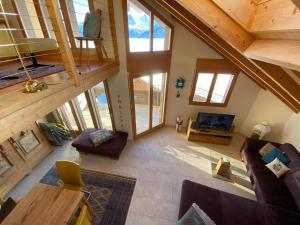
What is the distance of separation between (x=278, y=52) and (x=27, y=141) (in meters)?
4.41

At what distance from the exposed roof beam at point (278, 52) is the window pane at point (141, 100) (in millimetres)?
2506

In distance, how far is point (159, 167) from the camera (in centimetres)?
330

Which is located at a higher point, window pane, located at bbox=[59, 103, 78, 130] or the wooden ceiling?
the wooden ceiling

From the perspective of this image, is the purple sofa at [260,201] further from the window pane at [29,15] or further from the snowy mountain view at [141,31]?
the window pane at [29,15]

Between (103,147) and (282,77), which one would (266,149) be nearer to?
(282,77)

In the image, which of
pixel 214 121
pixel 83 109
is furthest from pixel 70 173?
pixel 214 121

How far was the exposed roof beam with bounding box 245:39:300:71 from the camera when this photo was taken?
0.92 meters

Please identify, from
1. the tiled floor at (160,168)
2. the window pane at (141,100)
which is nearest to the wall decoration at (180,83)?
the window pane at (141,100)

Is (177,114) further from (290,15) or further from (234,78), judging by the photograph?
(290,15)

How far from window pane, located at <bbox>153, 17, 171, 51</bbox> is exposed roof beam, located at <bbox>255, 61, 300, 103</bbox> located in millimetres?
2288

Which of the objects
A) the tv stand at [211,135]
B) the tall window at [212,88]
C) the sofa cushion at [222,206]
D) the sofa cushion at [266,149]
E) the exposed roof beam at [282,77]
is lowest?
the tv stand at [211,135]

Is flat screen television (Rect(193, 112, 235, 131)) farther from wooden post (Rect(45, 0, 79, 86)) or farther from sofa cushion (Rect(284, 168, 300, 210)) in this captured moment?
wooden post (Rect(45, 0, 79, 86))

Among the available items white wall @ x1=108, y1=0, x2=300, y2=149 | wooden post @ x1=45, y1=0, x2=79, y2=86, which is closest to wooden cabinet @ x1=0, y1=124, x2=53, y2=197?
white wall @ x1=108, y1=0, x2=300, y2=149

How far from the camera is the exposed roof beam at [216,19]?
112cm
